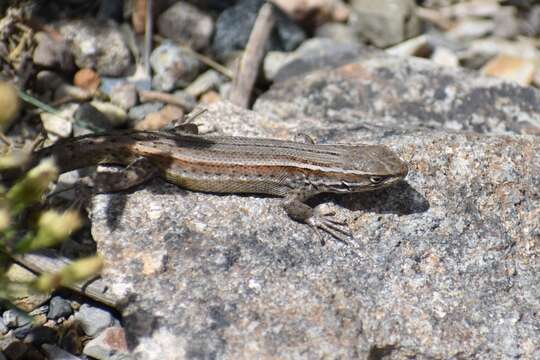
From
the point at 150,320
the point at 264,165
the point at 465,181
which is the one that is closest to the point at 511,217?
the point at 465,181

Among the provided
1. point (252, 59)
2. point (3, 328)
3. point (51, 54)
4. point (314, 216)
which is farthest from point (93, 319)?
point (252, 59)

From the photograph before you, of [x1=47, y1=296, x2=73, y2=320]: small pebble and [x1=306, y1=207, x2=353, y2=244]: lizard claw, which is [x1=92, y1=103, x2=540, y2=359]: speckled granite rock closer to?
[x1=306, y1=207, x2=353, y2=244]: lizard claw

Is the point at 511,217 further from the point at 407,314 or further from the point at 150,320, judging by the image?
the point at 150,320

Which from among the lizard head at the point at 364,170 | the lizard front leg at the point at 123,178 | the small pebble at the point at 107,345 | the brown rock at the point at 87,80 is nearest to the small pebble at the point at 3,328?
the small pebble at the point at 107,345

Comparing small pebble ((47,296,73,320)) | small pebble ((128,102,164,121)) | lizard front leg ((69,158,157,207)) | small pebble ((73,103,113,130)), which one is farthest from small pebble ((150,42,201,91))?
small pebble ((47,296,73,320))

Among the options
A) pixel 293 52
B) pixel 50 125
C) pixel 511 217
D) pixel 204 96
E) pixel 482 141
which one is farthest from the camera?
pixel 293 52
